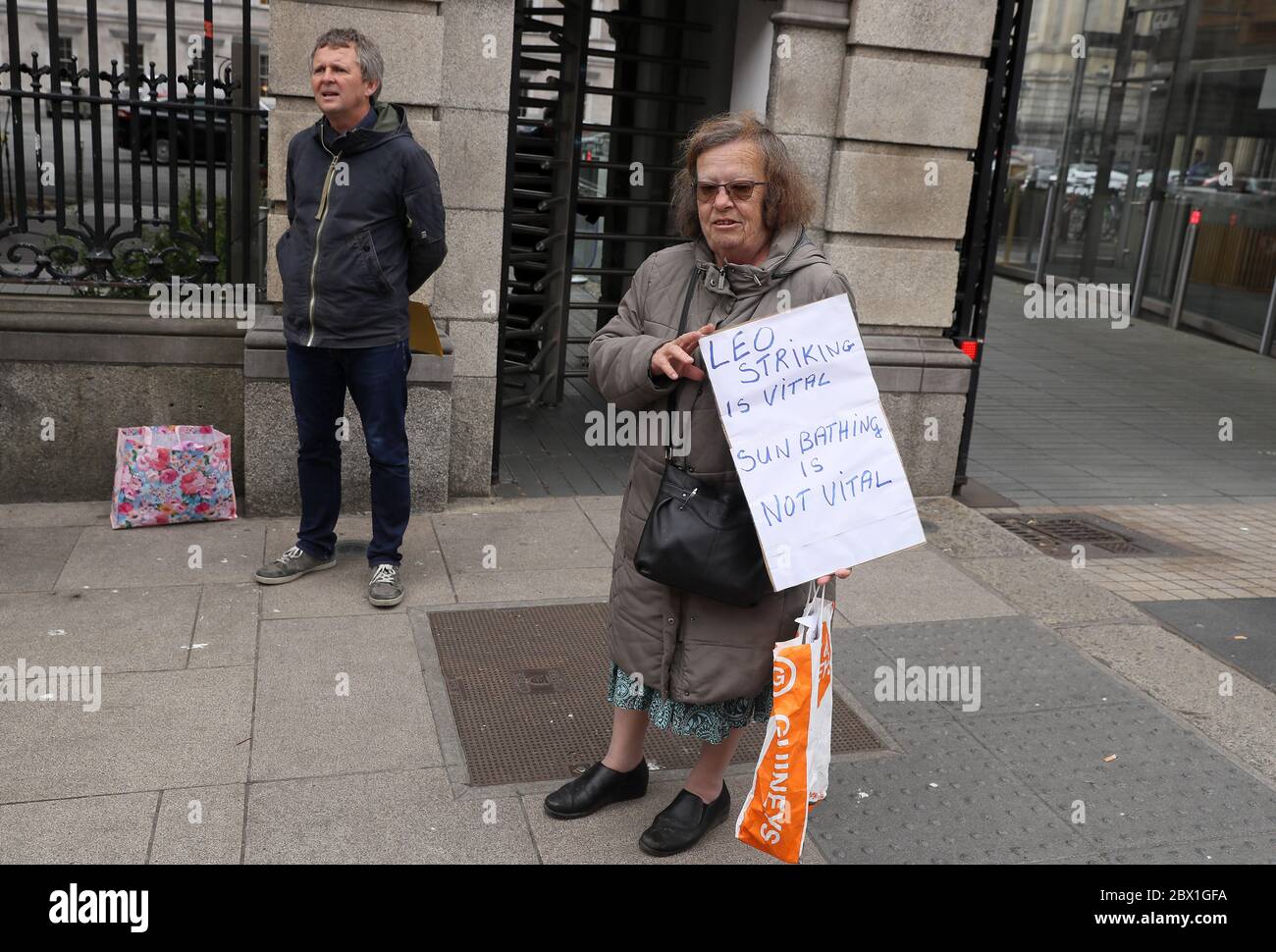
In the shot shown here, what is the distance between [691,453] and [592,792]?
113 centimetres

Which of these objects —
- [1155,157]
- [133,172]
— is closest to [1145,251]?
[1155,157]

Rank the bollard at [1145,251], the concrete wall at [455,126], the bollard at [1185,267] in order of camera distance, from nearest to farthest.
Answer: the concrete wall at [455,126] < the bollard at [1185,267] < the bollard at [1145,251]

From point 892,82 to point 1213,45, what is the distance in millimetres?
11879

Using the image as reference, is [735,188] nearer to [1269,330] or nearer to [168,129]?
[168,129]

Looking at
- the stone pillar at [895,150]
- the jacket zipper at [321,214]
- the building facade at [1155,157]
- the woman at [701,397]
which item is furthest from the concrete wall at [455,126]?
the building facade at [1155,157]

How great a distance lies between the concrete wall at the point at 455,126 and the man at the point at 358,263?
2.56ft

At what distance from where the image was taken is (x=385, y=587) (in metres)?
5.30

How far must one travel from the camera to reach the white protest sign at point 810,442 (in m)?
3.17

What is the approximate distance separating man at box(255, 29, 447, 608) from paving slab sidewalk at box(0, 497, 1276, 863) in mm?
549

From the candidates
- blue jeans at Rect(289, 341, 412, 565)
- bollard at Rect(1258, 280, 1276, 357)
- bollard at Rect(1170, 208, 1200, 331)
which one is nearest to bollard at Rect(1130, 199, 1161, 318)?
bollard at Rect(1170, 208, 1200, 331)

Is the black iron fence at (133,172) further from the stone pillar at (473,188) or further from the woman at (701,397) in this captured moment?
the woman at (701,397)

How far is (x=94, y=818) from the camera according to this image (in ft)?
11.7

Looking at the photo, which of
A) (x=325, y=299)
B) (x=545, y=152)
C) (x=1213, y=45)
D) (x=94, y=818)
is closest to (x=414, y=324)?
(x=325, y=299)

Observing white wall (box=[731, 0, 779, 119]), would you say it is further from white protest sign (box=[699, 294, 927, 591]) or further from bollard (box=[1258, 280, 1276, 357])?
bollard (box=[1258, 280, 1276, 357])
